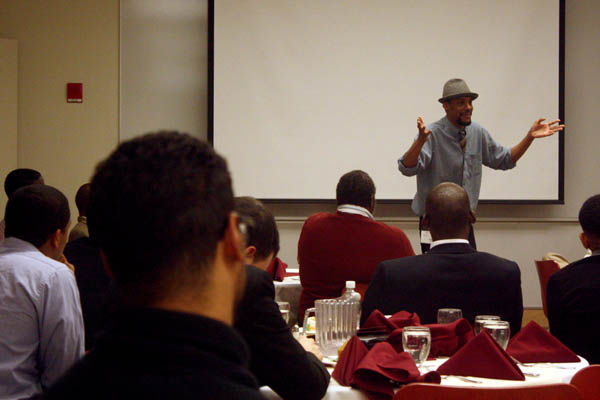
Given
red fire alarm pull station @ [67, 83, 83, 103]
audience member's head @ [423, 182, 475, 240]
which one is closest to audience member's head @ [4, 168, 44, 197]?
red fire alarm pull station @ [67, 83, 83, 103]

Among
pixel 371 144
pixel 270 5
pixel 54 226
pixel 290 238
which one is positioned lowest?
pixel 290 238

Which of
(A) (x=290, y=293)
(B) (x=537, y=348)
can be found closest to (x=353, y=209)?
(A) (x=290, y=293)

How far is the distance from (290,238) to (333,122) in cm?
114

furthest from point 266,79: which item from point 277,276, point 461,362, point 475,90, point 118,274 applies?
point 118,274

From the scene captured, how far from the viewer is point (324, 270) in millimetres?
3598

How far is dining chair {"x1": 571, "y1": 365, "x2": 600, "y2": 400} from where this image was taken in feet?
5.78

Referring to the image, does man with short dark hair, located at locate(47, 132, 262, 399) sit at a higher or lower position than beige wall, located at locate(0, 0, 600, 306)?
lower

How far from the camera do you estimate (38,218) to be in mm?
2369

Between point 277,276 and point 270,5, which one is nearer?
point 277,276

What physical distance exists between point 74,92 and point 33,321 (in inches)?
171

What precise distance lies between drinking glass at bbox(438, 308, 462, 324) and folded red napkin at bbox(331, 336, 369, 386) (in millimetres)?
615

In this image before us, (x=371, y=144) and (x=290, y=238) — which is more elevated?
Answer: (x=371, y=144)

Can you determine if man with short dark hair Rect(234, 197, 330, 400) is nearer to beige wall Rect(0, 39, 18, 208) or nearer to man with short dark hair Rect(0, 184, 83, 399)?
man with short dark hair Rect(0, 184, 83, 399)

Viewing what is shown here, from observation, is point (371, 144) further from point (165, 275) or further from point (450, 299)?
point (165, 275)
